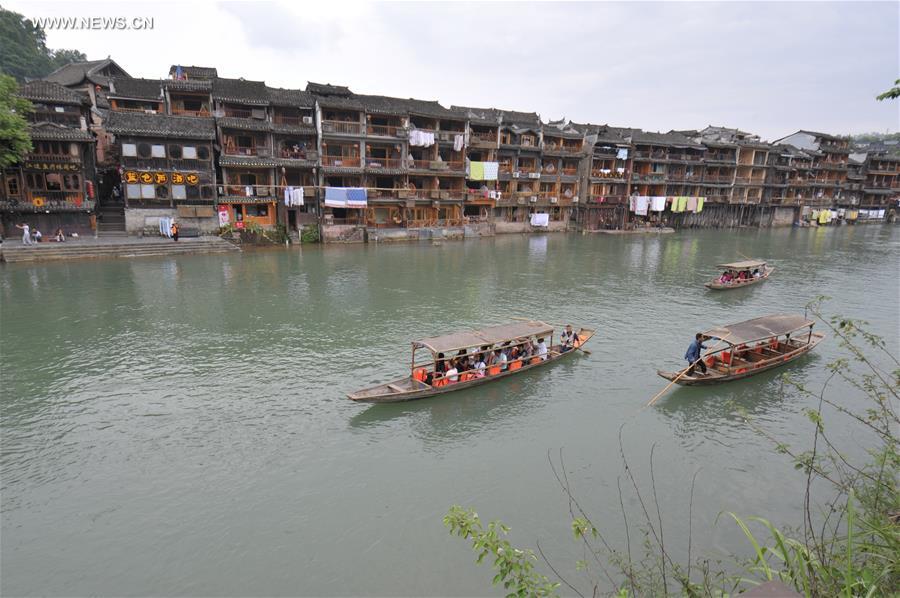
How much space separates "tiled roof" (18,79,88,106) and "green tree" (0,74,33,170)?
16.1 ft

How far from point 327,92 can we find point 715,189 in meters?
57.7

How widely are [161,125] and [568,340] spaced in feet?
130

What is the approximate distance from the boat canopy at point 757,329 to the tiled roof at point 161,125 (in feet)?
137

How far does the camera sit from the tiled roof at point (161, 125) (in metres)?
40.7

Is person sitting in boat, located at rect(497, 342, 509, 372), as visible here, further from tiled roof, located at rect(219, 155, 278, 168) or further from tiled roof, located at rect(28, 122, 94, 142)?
tiled roof, located at rect(28, 122, 94, 142)

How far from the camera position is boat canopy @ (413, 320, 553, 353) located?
Result: 56.6 feet

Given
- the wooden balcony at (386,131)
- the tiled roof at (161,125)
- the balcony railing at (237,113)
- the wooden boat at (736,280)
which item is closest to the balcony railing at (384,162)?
the wooden balcony at (386,131)

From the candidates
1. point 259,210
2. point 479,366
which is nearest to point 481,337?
point 479,366

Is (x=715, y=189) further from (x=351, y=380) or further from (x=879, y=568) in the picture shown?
(x=879, y=568)

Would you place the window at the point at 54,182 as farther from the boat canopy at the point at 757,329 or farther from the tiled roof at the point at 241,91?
the boat canopy at the point at 757,329

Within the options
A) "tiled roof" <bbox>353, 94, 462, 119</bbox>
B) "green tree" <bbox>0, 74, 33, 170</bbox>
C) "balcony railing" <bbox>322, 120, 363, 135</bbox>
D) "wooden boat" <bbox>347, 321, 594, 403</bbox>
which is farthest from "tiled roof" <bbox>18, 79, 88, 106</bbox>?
"wooden boat" <bbox>347, 321, 594, 403</bbox>

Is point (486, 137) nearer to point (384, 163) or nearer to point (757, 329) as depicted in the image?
point (384, 163)

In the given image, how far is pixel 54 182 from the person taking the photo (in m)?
40.7

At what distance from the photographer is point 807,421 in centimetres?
1633
